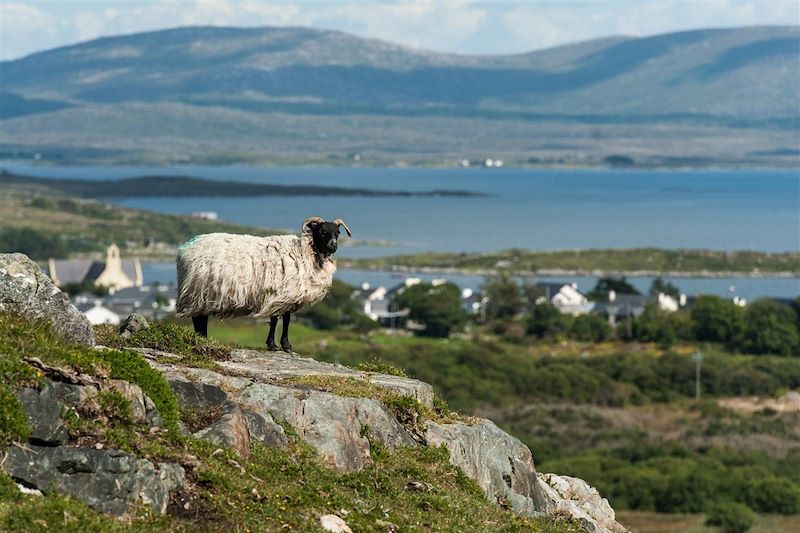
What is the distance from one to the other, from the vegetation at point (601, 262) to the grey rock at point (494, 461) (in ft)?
486

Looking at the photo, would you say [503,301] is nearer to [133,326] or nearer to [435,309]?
[435,309]

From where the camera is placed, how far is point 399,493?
47.2 feet

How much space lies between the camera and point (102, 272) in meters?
135

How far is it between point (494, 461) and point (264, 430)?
3.33 metres

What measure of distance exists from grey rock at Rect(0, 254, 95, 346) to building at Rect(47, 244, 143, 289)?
4573 inches

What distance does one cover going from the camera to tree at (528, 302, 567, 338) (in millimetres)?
108688

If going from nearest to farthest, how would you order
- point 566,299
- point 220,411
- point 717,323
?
point 220,411
point 717,323
point 566,299

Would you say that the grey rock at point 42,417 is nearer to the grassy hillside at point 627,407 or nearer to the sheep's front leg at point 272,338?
the sheep's front leg at point 272,338

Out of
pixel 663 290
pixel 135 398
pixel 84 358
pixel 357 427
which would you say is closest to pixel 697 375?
pixel 663 290

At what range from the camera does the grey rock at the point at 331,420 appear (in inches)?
585

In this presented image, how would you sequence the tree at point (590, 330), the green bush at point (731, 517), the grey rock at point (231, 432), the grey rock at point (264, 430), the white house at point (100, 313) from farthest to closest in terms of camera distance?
the tree at point (590, 330)
the white house at point (100, 313)
the green bush at point (731, 517)
the grey rock at point (264, 430)
the grey rock at point (231, 432)

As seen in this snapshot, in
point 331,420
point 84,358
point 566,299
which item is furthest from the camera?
point 566,299

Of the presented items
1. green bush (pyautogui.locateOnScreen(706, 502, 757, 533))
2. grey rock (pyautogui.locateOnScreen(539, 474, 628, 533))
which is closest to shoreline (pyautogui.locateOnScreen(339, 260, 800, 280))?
green bush (pyautogui.locateOnScreen(706, 502, 757, 533))

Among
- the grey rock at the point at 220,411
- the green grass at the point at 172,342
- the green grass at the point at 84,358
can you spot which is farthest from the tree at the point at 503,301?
the green grass at the point at 84,358
